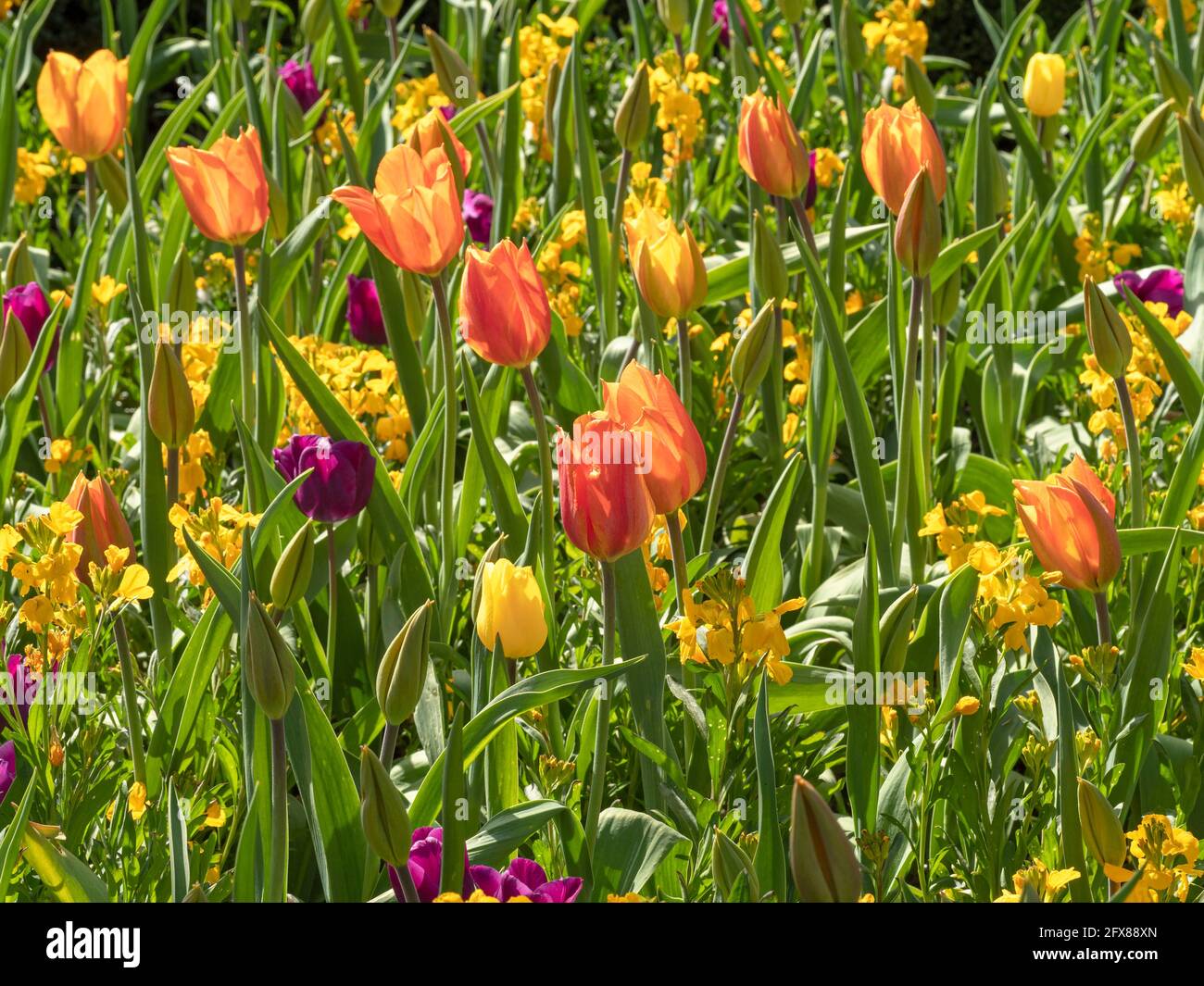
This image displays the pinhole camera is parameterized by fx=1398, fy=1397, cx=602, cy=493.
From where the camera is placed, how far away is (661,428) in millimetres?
1255

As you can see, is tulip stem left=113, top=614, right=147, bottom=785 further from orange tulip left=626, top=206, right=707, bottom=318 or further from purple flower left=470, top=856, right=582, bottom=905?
orange tulip left=626, top=206, right=707, bottom=318

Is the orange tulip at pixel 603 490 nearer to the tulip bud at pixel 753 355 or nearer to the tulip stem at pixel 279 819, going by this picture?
the tulip stem at pixel 279 819

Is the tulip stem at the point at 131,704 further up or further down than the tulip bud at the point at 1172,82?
further down

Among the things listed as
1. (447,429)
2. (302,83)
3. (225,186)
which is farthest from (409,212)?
(302,83)

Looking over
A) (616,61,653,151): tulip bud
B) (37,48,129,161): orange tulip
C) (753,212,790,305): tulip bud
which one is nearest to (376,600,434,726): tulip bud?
(753,212,790,305): tulip bud

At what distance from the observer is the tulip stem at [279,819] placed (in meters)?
1.15

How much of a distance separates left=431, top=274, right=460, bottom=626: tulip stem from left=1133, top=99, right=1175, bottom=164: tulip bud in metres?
1.33

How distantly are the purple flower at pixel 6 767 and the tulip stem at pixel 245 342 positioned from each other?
594 millimetres

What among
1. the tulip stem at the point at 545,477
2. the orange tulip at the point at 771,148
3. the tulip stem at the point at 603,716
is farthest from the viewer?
the orange tulip at the point at 771,148

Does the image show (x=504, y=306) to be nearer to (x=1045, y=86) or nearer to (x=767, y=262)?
(x=767, y=262)

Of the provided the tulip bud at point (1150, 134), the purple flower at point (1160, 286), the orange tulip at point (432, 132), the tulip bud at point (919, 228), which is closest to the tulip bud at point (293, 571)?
the orange tulip at point (432, 132)

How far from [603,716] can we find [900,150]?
77cm

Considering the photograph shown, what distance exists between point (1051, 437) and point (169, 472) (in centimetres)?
144

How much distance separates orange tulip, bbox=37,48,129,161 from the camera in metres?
2.12
